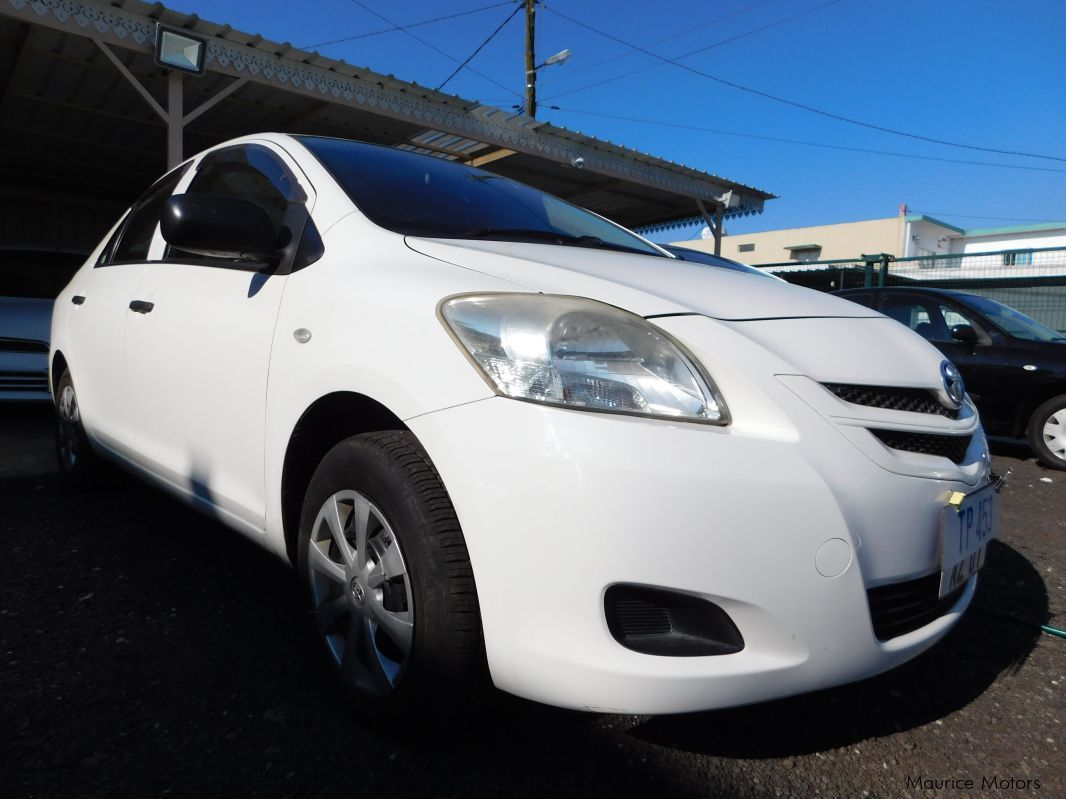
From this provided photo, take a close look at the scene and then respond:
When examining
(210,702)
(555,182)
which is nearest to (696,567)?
(210,702)

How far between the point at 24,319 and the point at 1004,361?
7.49 m

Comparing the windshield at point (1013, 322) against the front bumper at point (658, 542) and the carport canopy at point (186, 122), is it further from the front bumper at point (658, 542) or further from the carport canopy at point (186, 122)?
the carport canopy at point (186, 122)

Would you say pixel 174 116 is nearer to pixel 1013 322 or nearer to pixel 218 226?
pixel 218 226

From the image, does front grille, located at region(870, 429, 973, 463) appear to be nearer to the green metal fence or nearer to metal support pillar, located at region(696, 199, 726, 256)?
the green metal fence

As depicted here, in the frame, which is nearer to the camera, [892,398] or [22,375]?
→ [892,398]

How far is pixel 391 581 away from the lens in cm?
153

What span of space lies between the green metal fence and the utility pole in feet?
24.1

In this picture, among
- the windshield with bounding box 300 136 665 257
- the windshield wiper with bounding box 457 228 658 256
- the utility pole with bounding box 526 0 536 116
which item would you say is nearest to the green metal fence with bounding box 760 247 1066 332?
the utility pole with bounding box 526 0 536 116

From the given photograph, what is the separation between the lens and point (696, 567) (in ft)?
4.13

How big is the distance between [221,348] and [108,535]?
4.56ft

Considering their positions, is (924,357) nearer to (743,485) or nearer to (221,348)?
(743,485)

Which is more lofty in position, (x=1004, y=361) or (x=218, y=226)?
(x=218, y=226)

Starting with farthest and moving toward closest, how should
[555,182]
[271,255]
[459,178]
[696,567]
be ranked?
[555,182] < [459,178] < [271,255] < [696,567]

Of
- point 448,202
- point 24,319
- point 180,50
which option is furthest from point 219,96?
point 448,202
